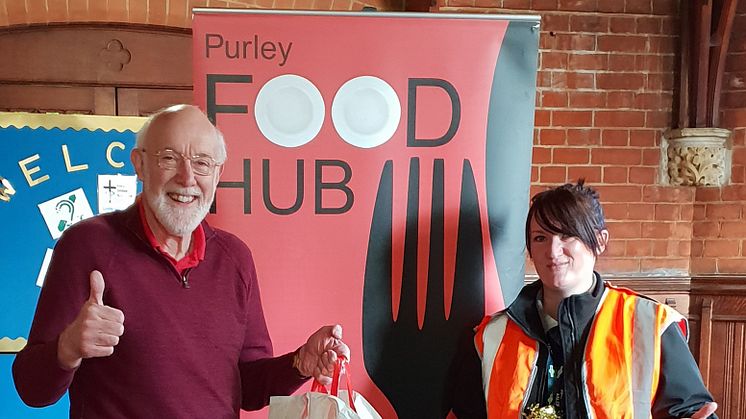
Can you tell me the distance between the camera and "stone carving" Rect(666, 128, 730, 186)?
2.46 m

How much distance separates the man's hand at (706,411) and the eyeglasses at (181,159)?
112 cm

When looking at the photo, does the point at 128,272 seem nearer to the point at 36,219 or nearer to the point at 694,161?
the point at 36,219

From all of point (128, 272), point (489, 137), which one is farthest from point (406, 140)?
point (128, 272)

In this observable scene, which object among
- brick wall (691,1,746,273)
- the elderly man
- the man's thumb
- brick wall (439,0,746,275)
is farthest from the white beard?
brick wall (691,1,746,273)

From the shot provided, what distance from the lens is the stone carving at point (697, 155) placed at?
2457 millimetres

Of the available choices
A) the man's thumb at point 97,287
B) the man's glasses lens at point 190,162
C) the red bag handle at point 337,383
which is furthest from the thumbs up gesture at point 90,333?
the red bag handle at point 337,383

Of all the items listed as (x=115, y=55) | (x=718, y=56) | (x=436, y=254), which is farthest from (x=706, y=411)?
(x=115, y=55)

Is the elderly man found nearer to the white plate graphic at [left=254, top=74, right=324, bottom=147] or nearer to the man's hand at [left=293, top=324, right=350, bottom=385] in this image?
the man's hand at [left=293, top=324, right=350, bottom=385]

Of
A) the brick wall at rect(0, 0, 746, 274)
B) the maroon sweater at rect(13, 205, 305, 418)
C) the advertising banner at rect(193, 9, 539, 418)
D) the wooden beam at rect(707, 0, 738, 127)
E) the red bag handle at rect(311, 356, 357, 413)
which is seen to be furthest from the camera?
the brick wall at rect(0, 0, 746, 274)

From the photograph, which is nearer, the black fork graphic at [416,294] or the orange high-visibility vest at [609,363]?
the orange high-visibility vest at [609,363]

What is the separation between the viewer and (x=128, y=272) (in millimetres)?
1216

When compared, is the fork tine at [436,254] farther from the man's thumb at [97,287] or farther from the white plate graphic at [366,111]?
the man's thumb at [97,287]

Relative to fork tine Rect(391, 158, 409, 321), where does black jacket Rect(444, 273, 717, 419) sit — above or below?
below

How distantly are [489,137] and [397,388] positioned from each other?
724mm
